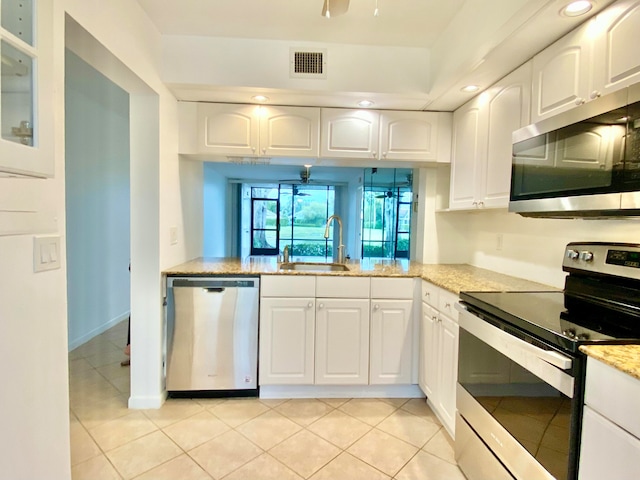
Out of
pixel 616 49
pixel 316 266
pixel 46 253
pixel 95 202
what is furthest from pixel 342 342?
pixel 95 202

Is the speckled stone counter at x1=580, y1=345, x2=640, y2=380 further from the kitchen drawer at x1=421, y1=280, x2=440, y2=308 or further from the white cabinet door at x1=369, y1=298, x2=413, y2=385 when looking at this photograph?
the white cabinet door at x1=369, y1=298, x2=413, y2=385

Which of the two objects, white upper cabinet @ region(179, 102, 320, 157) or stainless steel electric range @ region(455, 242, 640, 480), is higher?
white upper cabinet @ region(179, 102, 320, 157)

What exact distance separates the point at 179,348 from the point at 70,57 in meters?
2.27

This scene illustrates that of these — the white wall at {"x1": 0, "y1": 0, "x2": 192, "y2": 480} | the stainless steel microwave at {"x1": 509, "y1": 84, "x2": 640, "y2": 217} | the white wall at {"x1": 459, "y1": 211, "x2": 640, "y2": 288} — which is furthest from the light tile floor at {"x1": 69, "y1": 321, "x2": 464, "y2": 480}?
the stainless steel microwave at {"x1": 509, "y1": 84, "x2": 640, "y2": 217}

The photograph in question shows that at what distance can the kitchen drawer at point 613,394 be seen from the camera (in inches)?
33.0

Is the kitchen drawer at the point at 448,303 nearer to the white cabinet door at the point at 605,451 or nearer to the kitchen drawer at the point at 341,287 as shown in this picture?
the kitchen drawer at the point at 341,287

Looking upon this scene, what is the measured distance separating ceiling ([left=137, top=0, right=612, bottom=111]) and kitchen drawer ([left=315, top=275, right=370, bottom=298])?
128cm

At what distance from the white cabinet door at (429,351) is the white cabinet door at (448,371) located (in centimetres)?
7

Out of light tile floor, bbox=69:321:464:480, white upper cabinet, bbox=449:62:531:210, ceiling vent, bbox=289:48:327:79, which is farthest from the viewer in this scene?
ceiling vent, bbox=289:48:327:79

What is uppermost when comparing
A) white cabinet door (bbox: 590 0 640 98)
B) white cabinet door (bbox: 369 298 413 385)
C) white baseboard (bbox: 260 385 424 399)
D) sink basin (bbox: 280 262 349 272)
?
white cabinet door (bbox: 590 0 640 98)

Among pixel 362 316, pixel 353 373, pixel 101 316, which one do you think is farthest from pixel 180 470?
pixel 101 316

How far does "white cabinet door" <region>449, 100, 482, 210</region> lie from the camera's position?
223 cm

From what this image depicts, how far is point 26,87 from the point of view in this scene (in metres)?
0.94

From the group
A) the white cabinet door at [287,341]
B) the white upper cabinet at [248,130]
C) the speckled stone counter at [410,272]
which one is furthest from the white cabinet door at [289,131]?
the white cabinet door at [287,341]
